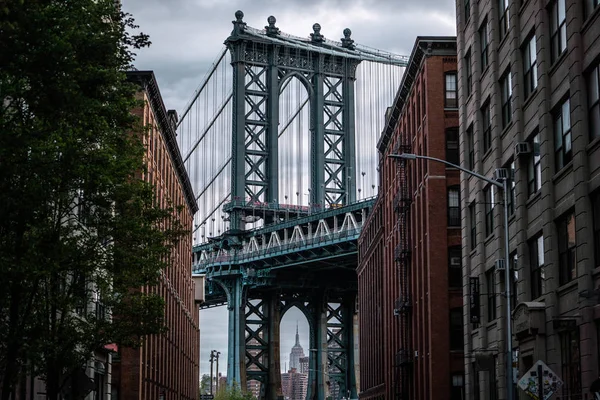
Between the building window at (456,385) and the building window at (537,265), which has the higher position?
the building window at (537,265)

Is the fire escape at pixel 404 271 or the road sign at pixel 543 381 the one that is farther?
the fire escape at pixel 404 271

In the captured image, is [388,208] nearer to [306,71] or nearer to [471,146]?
[471,146]


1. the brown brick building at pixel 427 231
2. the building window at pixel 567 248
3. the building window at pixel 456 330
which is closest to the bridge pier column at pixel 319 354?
the brown brick building at pixel 427 231

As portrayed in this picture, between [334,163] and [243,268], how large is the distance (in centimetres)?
1881

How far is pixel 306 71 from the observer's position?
157 metres

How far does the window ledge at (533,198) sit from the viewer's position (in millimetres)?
33531

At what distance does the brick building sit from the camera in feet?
93.4

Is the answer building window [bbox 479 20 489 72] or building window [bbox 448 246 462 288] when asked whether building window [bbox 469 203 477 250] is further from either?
building window [bbox 448 246 462 288]

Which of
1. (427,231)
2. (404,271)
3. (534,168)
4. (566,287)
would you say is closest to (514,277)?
(534,168)

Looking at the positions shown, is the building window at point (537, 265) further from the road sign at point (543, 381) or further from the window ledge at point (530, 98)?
the road sign at point (543, 381)

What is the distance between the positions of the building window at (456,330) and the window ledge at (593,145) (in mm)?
30874

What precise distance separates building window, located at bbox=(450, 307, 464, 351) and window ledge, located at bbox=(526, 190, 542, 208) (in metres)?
24.2

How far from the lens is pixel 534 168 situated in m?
34.9

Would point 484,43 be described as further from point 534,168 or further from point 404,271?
point 404,271
